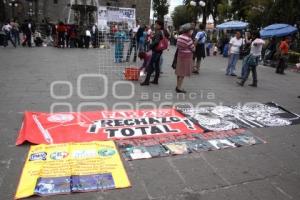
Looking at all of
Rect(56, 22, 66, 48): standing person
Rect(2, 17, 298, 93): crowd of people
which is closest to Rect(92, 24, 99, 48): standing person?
Rect(2, 17, 298, 93): crowd of people

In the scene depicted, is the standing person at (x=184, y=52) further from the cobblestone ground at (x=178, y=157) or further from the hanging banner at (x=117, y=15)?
the hanging banner at (x=117, y=15)

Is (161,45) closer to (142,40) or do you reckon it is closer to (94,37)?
(142,40)

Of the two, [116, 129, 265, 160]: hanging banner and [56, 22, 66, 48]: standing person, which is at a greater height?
[56, 22, 66, 48]: standing person

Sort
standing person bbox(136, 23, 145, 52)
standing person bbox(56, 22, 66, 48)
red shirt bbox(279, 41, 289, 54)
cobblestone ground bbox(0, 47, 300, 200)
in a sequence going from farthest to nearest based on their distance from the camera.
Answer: standing person bbox(56, 22, 66, 48), red shirt bbox(279, 41, 289, 54), standing person bbox(136, 23, 145, 52), cobblestone ground bbox(0, 47, 300, 200)

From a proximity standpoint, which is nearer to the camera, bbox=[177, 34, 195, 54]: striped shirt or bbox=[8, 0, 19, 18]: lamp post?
bbox=[177, 34, 195, 54]: striped shirt

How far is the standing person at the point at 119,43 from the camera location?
451 inches

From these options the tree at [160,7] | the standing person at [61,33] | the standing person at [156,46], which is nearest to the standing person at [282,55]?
the standing person at [156,46]

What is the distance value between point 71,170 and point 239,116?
3.64 meters

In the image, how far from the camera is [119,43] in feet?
40.0

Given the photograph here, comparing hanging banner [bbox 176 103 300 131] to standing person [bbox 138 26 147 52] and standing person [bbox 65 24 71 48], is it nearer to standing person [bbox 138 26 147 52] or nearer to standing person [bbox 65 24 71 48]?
standing person [bbox 138 26 147 52]

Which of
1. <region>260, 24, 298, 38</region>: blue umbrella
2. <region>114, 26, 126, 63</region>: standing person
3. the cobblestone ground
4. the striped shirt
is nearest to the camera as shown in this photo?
the cobblestone ground

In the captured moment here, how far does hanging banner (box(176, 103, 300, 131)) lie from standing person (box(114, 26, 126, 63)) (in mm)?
5422

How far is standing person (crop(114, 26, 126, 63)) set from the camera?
1145cm

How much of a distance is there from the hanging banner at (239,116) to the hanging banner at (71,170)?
201 centimetres
